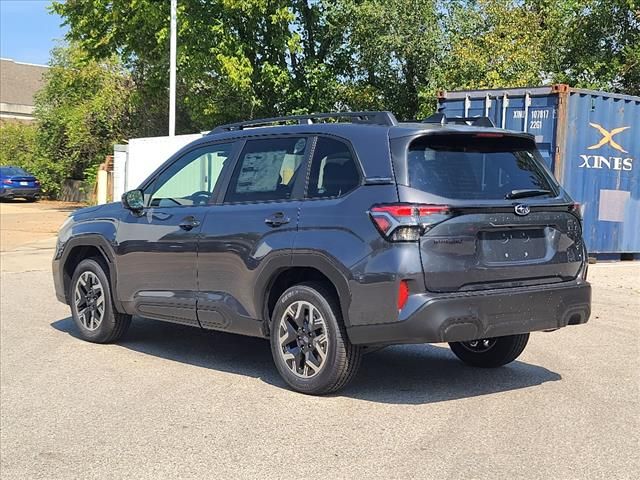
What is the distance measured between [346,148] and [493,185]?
1.04 m

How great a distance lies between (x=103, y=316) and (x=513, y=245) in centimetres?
390

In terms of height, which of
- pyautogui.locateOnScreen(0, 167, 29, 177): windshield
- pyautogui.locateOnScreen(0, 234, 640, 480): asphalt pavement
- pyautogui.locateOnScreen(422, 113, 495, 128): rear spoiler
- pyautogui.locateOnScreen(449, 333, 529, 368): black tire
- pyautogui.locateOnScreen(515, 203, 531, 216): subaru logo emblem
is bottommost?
pyautogui.locateOnScreen(0, 234, 640, 480): asphalt pavement

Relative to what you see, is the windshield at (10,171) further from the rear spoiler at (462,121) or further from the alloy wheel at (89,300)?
the rear spoiler at (462,121)

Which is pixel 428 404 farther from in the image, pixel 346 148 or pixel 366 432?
pixel 346 148

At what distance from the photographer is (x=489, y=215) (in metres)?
5.06

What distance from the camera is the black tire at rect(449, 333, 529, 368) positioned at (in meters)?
6.19

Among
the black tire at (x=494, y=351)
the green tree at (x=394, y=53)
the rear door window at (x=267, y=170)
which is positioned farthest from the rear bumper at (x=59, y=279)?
the green tree at (x=394, y=53)

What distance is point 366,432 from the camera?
4.74m

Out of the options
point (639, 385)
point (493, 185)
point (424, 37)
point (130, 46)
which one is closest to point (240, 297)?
point (493, 185)

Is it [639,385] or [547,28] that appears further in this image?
[547,28]

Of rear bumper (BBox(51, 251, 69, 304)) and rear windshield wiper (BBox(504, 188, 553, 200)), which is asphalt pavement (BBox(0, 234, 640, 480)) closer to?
rear bumper (BBox(51, 251, 69, 304))

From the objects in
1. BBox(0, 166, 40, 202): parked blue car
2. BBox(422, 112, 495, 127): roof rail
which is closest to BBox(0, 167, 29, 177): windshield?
BBox(0, 166, 40, 202): parked blue car

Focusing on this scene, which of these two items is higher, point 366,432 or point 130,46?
point 130,46

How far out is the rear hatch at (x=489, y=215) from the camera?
4.91 meters
